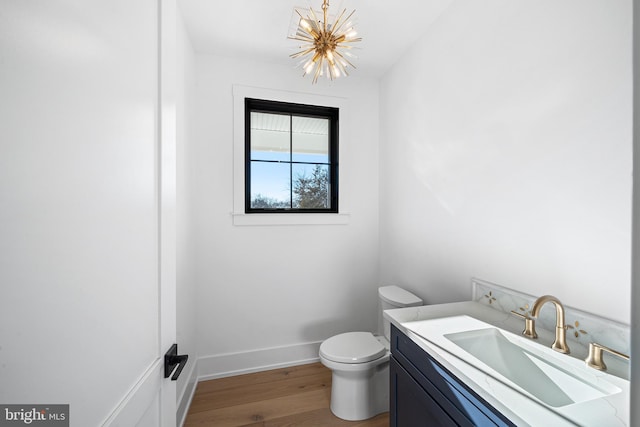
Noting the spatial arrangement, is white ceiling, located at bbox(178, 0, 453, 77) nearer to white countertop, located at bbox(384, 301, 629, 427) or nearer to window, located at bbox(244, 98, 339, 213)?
window, located at bbox(244, 98, 339, 213)

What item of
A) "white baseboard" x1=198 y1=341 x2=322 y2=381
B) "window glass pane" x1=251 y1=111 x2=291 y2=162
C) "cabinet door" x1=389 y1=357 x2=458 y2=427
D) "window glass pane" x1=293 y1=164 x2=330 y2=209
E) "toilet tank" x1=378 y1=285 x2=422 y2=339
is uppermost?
"window glass pane" x1=251 y1=111 x2=291 y2=162

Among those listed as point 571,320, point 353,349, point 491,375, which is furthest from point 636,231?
point 353,349

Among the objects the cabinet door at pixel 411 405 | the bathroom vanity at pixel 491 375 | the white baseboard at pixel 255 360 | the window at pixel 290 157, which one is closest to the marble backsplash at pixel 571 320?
the bathroom vanity at pixel 491 375

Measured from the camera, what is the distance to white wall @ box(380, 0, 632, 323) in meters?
0.92

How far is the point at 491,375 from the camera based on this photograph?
80cm

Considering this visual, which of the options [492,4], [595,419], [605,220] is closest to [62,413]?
[595,419]

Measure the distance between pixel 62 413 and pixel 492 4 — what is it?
2.06m

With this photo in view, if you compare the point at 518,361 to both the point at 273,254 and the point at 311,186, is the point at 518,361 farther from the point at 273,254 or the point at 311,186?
the point at 311,186

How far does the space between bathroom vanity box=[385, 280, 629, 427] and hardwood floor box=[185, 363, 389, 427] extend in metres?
0.62

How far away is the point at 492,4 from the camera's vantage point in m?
1.33

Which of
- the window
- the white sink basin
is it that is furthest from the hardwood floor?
the window

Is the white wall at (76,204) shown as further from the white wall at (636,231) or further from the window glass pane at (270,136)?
the window glass pane at (270,136)

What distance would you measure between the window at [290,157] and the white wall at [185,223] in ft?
1.53

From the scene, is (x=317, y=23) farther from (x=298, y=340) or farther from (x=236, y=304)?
(x=298, y=340)
